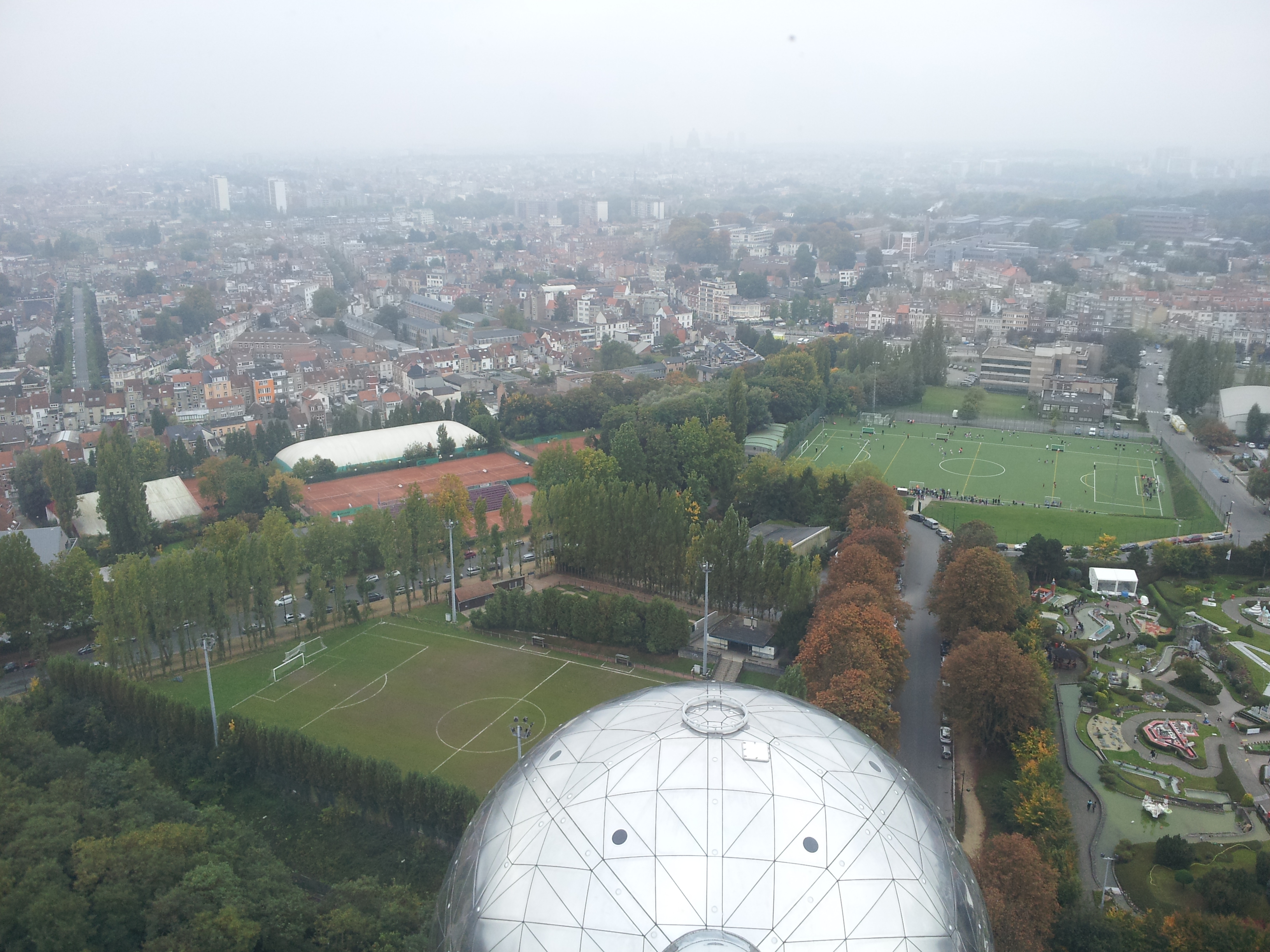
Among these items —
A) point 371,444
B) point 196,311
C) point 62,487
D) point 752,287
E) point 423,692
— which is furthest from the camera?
point 752,287

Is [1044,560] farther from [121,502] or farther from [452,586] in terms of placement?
[121,502]

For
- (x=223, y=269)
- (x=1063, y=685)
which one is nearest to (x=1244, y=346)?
(x=1063, y=685)

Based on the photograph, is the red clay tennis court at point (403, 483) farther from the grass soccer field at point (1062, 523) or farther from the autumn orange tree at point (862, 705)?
the autumn orange tree at point (862, 705)

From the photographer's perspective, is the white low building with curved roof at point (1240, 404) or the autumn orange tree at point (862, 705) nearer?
the autumn orange tree at point (862, 705)

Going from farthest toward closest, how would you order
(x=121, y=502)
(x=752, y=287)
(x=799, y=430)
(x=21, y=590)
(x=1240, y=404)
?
(x=752, y=287)
(x=1240, y=404)
(x=799, y=430)
(x=121, y=502)
(x=21, y=590)

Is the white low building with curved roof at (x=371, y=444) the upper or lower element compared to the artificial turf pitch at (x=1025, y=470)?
upper

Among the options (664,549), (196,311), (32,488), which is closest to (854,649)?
(664,549)

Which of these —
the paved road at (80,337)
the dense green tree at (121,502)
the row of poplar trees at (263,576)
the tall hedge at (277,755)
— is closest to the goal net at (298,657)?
the row of poplar trees at (263,576)
